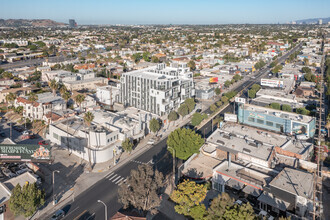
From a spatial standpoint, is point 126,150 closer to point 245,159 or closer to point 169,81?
point 245,159

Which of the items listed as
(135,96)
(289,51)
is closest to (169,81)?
(135,96)

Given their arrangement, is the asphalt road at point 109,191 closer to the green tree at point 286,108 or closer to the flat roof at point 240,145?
the flat roof at point 240,145

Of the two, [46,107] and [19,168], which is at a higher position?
[46,107]

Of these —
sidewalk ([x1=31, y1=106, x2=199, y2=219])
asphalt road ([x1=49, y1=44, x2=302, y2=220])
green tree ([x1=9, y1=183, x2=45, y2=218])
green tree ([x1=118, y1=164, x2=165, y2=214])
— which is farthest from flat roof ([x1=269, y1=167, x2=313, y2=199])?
green tree ([x1=9, y1=183, x2=45, y2=218])

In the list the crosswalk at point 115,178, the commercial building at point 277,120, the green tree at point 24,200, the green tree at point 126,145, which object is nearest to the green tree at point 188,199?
the crosswalk at point 115,178

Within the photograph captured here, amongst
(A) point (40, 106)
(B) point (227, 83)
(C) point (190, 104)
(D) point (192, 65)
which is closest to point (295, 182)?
(C) point (190, 104)

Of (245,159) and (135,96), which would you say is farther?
(135,96)

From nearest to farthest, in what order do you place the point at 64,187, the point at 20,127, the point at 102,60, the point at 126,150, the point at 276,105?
1. the point at 64,187
2. the point at 126,150
3. the point at 20,127
4. the point at 276,105
5. the point at 102,60
